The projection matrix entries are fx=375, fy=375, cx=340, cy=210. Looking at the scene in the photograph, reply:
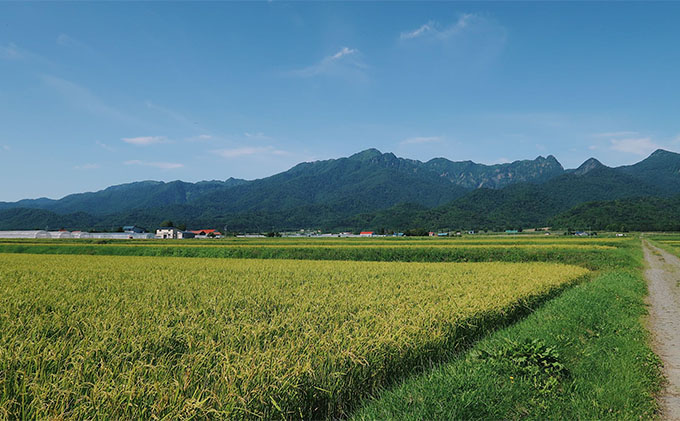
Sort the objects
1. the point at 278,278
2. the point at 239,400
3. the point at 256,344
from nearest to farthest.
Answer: the point at 239,400
the point at 256,344
the point at 278,278

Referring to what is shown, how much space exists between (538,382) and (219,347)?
14.5 ft

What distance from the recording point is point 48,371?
3.92m

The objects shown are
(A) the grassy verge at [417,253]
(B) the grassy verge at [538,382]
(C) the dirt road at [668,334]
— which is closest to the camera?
(B) the grassy verge at [538,382]

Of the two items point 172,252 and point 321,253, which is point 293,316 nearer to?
point 321,253

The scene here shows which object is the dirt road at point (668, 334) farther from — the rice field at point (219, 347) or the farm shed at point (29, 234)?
the farm shed at point (29, 234)

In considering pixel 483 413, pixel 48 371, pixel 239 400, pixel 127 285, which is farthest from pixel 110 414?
pixel 127 285

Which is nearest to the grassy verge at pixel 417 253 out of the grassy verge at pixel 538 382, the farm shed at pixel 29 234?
the grassy verge at pixel 538 382

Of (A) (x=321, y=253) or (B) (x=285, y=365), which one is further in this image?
(A) (x=321, y=253)

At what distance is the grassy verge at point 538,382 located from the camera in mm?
4242

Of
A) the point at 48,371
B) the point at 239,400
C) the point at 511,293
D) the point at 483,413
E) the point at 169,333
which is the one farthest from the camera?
the point at 511,293

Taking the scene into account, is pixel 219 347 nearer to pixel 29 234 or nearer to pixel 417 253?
pixel 417 253

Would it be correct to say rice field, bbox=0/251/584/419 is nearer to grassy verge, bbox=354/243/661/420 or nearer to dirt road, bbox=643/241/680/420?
grassy verge, bbox=354/243/661/420

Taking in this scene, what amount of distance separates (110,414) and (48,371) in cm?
A: 151

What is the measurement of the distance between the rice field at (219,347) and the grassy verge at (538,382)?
462mm
